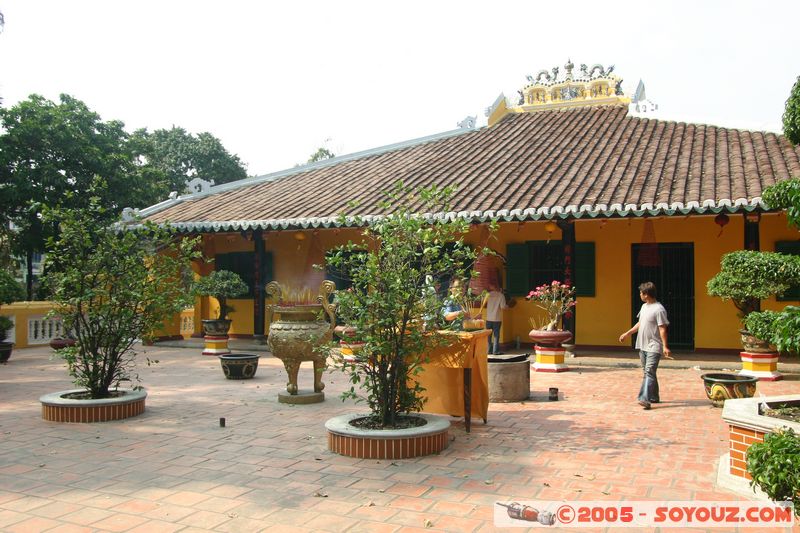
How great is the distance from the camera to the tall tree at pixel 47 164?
15.9 meters

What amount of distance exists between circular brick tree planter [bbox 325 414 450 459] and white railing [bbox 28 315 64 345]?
37.2 feet

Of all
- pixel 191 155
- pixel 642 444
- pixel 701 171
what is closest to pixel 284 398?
pixel 642 444

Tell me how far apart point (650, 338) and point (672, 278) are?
5.47 metres

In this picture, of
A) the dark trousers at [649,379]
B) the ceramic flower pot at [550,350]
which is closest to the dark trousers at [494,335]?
the ceramic flower pot at [550,350]

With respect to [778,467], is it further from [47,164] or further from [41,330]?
[47,164]

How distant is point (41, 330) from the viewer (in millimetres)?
14562

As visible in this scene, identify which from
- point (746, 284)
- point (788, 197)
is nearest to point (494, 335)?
point (746, 284)

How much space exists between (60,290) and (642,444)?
18.8 feet

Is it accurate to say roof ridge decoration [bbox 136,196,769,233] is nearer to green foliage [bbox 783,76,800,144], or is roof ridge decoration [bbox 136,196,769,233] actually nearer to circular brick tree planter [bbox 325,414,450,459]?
circular brick tree planter [bbox 325,414,450,459]

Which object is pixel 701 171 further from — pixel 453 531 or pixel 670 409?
pixel 453 531

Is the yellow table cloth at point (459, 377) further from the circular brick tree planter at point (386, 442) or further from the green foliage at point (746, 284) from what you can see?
the green foliage at point (746, 284)

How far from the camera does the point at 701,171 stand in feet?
35.9

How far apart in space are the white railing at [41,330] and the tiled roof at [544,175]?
3244 millimetres

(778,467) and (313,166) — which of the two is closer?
(778,467)
